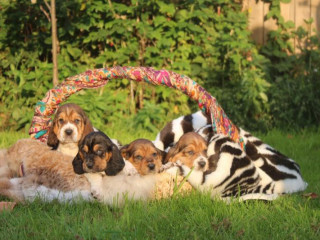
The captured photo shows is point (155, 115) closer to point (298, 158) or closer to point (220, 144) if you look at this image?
point (298, 158)

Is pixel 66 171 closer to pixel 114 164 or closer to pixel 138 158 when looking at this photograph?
pixel 114 164

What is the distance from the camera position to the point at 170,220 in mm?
3406

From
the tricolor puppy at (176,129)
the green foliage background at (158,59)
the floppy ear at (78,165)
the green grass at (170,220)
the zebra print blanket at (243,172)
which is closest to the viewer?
the green grass at (170,220)

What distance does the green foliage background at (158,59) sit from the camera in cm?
817

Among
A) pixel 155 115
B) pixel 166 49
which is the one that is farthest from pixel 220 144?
pixel 166 49

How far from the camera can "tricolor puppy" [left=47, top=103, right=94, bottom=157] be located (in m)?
4.25

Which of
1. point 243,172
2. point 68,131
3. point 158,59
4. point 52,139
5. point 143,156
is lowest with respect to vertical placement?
point 243,172

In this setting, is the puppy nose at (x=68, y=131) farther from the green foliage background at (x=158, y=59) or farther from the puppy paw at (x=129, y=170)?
the green foliage background at (x=158, y=59)

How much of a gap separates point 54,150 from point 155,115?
3.79 m

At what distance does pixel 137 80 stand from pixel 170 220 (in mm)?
1451

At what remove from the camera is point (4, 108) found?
8.24 metres

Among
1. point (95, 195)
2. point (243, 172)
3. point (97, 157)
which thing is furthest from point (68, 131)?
point (243, 172)

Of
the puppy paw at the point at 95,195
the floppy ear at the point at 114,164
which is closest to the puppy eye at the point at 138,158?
the floppy ear at the point at 114,164

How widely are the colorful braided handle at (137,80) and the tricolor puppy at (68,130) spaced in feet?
0.69
